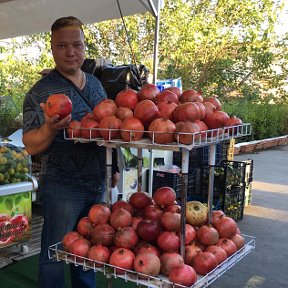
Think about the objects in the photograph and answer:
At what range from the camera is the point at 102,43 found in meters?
11.3

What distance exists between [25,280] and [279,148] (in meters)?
11.1

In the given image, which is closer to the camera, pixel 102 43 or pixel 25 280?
pixel 25 280

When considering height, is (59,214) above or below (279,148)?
above

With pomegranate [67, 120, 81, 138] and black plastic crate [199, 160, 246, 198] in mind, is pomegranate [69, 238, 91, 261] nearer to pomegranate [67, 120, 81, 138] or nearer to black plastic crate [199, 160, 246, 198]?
pomegranate [67, 120, 81, 138]

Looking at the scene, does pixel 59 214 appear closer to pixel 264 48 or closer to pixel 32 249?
pixel 32 249

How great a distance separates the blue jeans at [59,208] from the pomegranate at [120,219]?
0.46 metres

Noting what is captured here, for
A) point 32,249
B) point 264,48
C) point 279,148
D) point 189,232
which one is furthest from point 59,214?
point 279,148

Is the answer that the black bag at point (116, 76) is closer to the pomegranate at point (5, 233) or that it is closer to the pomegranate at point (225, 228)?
the pomegranate at point (5, 233)

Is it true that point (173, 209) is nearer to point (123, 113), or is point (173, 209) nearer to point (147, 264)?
point (147, 264)

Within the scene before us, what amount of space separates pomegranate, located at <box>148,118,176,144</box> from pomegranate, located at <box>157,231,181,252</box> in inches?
16.2

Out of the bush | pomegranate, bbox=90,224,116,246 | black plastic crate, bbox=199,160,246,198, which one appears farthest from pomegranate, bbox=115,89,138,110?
the bush

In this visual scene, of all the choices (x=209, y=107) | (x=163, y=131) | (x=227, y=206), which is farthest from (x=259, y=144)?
(x=163, y=131)

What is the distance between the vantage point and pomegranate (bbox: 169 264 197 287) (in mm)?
1426

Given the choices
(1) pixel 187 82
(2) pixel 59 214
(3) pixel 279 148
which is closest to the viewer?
(2) pixel 59 214
